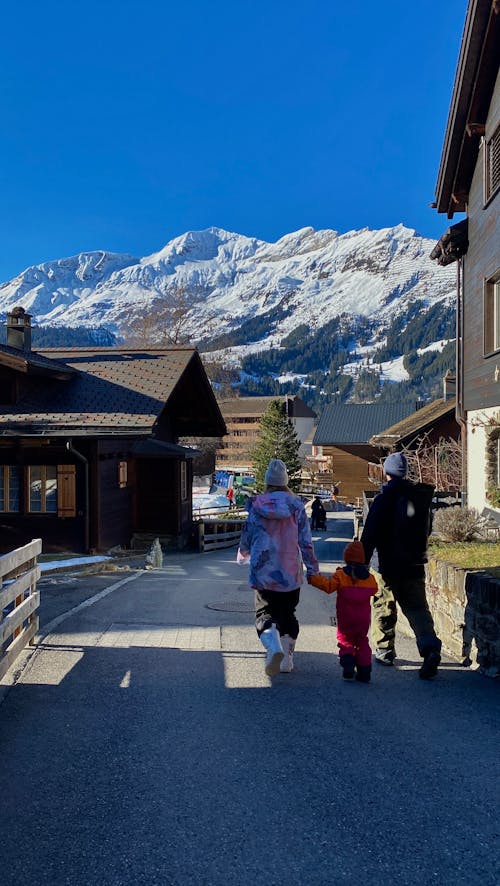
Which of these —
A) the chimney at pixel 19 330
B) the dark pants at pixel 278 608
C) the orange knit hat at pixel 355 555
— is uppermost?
the chimney at pixel 19 330

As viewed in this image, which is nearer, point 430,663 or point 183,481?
point 430,663

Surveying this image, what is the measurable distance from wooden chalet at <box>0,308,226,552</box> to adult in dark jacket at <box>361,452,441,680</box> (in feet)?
43.1

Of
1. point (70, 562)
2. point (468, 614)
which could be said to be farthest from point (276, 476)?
point (70, 562)

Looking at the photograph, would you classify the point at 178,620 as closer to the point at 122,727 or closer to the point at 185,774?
the point at 122,727

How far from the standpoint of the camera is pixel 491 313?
45.8 feet

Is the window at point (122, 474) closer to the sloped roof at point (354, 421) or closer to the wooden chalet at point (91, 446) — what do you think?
the wooden chalet at point (91, 446)

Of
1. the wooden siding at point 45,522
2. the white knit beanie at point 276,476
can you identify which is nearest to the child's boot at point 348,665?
the white knit beanie at point 276,476

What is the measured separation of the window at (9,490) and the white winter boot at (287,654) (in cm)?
1461

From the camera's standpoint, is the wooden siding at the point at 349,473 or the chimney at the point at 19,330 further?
the wooden siding at the point at 349,473

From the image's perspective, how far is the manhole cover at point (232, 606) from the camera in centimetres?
994

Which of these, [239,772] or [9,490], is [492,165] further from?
[9,490]

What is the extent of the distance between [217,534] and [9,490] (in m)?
7.57

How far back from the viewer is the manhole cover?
9938 mm

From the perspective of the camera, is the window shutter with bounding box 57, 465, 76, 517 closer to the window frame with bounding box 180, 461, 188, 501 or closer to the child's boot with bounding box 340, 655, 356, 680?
the window frame with bounding box 180, 461, 188, 501
